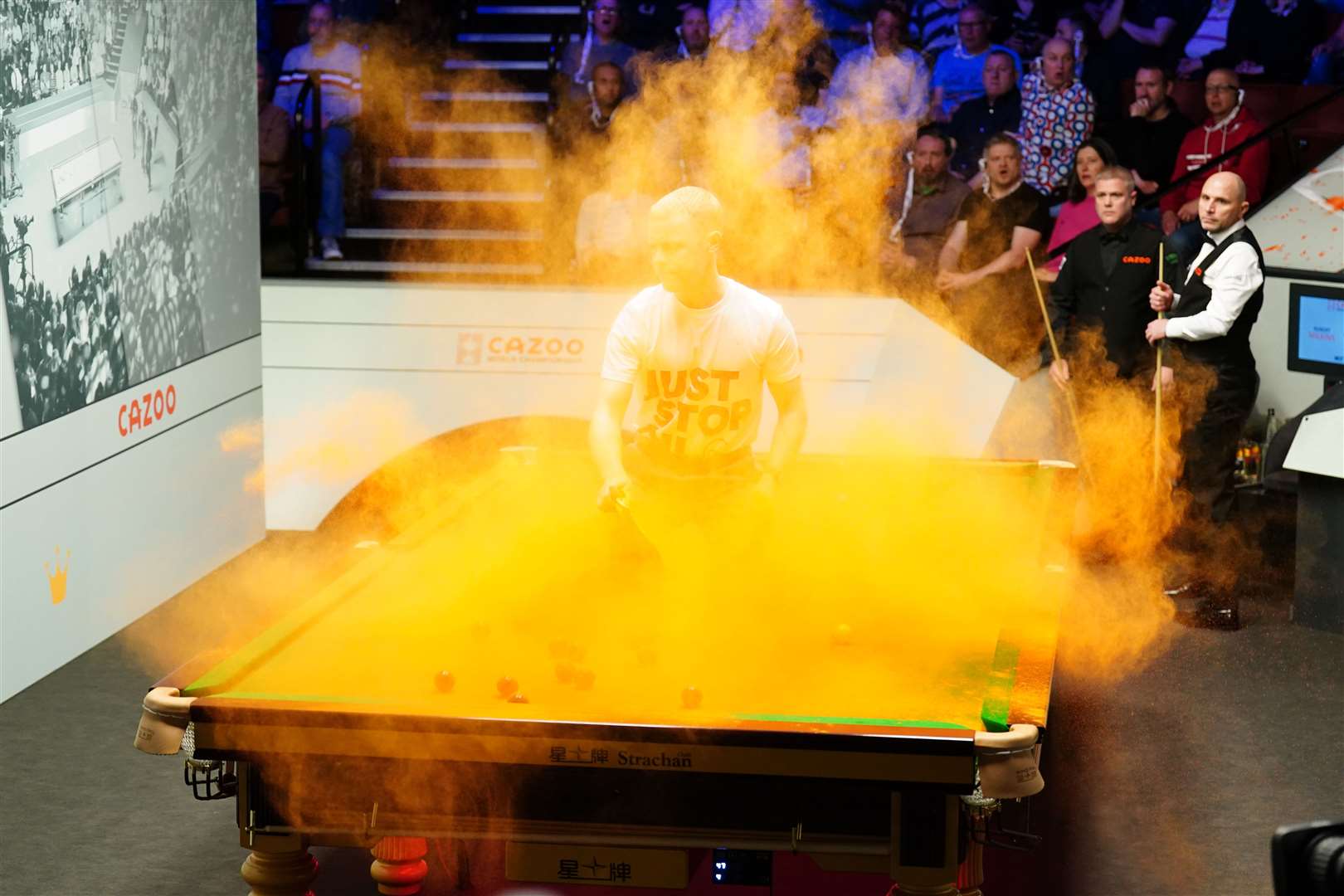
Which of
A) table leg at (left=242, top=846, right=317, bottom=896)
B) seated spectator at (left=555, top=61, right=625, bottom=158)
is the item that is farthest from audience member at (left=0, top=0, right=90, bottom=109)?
Answer: table leg at (left=242, top=846, right=317, bottom=896)

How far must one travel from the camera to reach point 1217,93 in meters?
8.18

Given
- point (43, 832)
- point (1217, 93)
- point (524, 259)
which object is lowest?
point (43, 832)

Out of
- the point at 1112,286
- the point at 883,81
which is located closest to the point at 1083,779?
the point at 1112,286

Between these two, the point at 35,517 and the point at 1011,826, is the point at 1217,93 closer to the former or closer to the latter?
the point at 1011,826

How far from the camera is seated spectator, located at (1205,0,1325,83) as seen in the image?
346 inches

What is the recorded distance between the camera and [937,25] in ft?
28.9

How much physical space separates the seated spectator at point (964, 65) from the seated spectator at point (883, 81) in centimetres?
17

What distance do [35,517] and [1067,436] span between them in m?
4.57

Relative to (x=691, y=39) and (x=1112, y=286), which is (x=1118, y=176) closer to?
(x=1112, y=286)

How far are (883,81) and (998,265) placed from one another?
1.25 metres

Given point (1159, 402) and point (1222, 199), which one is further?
point (1159, 402)

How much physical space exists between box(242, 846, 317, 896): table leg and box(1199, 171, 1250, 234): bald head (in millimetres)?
4843

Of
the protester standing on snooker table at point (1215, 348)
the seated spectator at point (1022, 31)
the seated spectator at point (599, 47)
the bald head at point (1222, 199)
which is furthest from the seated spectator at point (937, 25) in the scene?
the bald head at point (1222, 199)

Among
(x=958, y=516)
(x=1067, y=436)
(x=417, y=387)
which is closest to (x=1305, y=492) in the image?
(x=1067, y=436)
